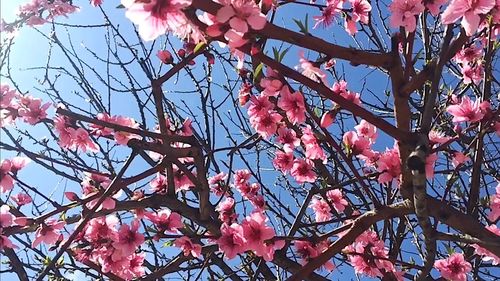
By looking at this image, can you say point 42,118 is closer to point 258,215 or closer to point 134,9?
point 258,215

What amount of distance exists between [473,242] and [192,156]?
1.25 meters

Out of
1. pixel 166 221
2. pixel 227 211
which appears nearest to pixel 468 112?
pixel 227 211

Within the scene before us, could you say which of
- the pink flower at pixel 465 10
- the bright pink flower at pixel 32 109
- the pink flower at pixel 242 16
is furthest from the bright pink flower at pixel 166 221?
the pink flower at pixel 465 10

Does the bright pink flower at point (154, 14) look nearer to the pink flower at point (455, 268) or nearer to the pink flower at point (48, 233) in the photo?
the pink flower at point (48, 233)

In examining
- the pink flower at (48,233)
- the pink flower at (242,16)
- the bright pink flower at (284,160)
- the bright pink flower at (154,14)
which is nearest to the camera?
the bright pink flower at (154,14)

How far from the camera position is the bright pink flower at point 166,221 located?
259 centimetres

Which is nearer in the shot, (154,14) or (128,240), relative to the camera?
(154,14)

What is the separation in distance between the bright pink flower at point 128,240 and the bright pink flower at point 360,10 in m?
1.51

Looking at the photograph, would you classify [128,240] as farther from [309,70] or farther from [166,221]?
[309,70]

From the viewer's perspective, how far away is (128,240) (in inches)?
98.7

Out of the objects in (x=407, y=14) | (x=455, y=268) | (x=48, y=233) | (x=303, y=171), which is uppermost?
(x=303, y=171)

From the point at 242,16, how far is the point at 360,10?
1.45m

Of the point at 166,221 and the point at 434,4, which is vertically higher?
the point at 434,4

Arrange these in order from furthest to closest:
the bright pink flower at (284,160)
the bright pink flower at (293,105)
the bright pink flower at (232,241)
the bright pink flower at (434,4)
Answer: the bright pink flower at (284,160) → the bright pink flower at (232,241) → the bright pink flower at (293,105) → the bright pink flower at (434,4)
